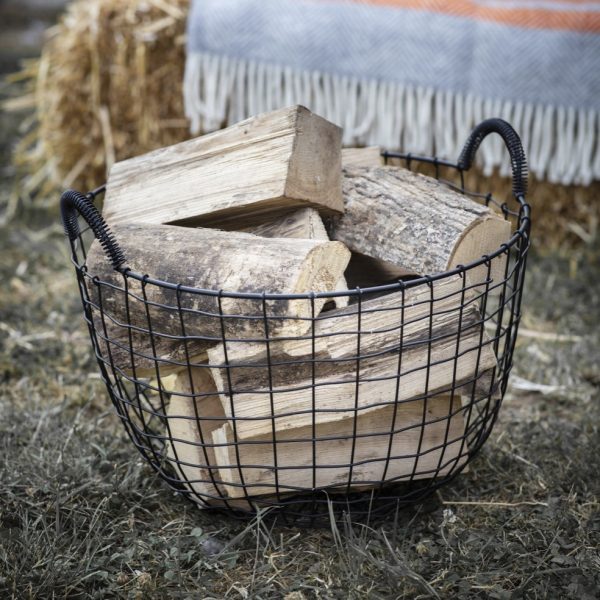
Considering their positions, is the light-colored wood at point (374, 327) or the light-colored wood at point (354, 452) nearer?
the light-colored wood at point (374, 327)

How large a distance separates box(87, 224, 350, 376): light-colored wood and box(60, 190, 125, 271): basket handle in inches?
2.0

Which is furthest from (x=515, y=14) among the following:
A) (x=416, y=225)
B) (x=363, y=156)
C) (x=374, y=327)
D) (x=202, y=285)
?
(x=202, y=285)

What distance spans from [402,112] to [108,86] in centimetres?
114

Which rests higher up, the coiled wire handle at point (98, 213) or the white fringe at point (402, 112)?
the coiled wire handle at point (98, 213)

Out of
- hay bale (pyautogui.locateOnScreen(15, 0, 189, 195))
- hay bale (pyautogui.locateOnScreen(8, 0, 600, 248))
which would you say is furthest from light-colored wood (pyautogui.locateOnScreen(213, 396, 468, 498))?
hay bale (pyautogui.locateOnScreen(15, 0, 189, 195))

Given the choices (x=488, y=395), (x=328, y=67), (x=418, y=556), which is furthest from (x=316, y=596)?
(x=328, y=67)

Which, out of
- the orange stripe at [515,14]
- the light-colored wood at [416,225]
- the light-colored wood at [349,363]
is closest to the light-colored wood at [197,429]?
the light-colored wood at [349,363]

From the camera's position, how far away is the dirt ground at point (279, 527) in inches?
49.8

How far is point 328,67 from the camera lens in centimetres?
271

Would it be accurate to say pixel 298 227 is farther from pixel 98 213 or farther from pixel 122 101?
pixel 122 101

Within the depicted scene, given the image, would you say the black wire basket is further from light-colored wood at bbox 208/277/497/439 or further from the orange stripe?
the orange stripe

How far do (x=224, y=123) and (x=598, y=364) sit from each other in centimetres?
159

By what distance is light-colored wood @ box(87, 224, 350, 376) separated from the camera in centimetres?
121

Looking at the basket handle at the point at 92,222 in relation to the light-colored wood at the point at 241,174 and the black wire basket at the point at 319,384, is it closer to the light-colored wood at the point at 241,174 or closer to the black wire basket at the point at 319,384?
the black wire basket at the point at 319,384
